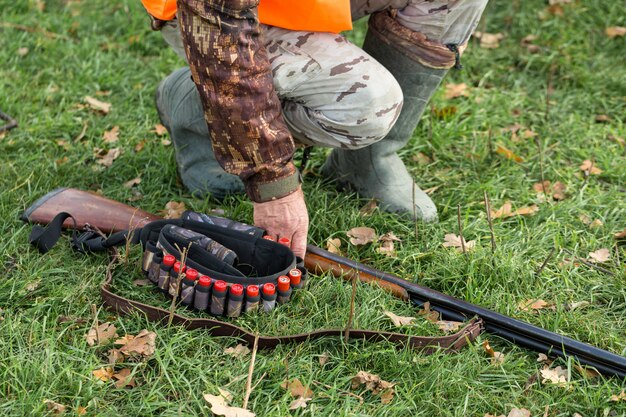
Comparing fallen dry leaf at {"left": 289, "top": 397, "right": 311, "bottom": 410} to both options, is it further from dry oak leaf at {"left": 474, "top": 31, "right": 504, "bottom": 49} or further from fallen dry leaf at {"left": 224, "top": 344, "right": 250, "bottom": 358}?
dry oak leaf at {"left": 474, "top": 31, "right": 504, "bottom": 49}

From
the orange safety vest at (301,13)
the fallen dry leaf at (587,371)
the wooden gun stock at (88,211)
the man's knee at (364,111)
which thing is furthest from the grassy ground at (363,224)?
the orange safety vest at (301,13)

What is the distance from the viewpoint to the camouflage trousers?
354 cm

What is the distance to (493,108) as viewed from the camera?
208 inches

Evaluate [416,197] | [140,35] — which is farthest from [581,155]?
[140,35]

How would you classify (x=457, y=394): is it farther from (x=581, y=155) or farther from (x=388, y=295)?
(x=581, y=155)

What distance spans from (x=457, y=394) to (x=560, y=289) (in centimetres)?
90

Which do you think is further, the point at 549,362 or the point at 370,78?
the point at 370,78

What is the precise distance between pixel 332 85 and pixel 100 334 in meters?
1.40

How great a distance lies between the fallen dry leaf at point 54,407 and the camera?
2.83 metres

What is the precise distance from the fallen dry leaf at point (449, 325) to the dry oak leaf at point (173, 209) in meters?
1.46

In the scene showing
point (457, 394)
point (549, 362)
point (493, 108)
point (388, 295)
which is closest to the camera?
point (457, 394)

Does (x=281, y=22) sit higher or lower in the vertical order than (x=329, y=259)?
higher

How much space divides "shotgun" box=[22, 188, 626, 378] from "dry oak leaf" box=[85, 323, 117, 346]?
1.99 ft

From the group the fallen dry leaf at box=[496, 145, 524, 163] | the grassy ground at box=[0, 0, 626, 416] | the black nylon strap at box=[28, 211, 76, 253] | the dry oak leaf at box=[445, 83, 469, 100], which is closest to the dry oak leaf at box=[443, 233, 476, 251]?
→ the grassy ground at box=[0, 0, 626, 416]
